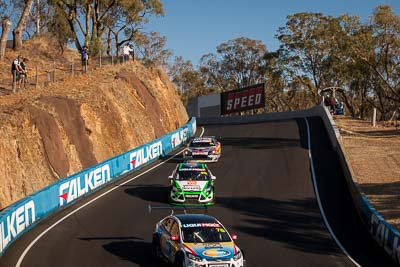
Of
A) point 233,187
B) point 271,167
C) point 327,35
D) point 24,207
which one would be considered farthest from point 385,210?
point 327,35

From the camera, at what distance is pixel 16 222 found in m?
20.0

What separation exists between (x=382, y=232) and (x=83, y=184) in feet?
45.4

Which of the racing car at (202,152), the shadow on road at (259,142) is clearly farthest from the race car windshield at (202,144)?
the shadow on road at (259,142)

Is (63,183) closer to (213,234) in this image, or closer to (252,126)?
(213,234)

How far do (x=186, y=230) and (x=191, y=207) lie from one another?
348 inches

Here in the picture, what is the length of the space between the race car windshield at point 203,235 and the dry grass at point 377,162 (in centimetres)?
1002

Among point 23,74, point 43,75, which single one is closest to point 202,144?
point 23,74

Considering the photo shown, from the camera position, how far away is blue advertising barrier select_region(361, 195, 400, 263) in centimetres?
1838

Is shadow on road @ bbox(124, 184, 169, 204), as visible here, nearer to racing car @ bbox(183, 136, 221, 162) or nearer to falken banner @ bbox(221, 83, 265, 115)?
racing car @ bbox(183, 136, 221, 162)

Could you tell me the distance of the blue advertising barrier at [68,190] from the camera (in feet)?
64.0

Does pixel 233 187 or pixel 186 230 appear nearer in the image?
pixel 186 230

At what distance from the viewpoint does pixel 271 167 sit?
3528cm

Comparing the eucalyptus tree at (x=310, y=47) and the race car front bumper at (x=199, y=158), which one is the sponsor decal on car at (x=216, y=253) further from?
A: the eucalyptus tree at (x=310, y=47)

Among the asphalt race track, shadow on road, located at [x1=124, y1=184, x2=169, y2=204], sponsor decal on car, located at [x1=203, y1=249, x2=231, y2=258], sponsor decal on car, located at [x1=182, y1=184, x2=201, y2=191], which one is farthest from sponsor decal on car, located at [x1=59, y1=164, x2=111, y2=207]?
sponsor decal on car, located at [x1=203, y1=249, x2=231, y2=258]
